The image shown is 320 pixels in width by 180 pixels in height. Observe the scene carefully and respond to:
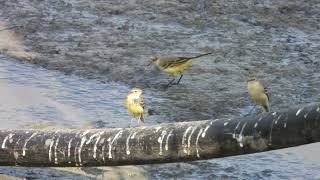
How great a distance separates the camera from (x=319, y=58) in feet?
35.6

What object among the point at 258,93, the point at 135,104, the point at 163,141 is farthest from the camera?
the point at 258,93

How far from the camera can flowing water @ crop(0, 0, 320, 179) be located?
7410mm

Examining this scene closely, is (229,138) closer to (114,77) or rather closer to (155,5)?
(114,77)

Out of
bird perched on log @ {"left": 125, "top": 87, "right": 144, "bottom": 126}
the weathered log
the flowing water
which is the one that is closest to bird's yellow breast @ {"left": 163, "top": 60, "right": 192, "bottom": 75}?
the flowing water

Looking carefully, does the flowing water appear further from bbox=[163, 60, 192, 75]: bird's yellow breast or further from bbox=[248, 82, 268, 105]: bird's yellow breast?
bbox=[248, 82, 268, 105]: bird's yellow breast

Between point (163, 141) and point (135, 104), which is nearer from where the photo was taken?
point (163, 141)

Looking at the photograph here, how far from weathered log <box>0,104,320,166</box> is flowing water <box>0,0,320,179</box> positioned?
2.08 metres

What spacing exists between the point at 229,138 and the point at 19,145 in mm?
1374

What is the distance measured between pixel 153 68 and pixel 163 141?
6.13 metres

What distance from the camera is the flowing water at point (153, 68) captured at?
24.3 feet

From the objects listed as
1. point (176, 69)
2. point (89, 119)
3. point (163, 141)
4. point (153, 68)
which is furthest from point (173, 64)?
point (163, 141)

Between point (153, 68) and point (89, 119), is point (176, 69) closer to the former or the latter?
point (153, 68)

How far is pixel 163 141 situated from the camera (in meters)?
4.44

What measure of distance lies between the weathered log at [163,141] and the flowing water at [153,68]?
2084 mm
